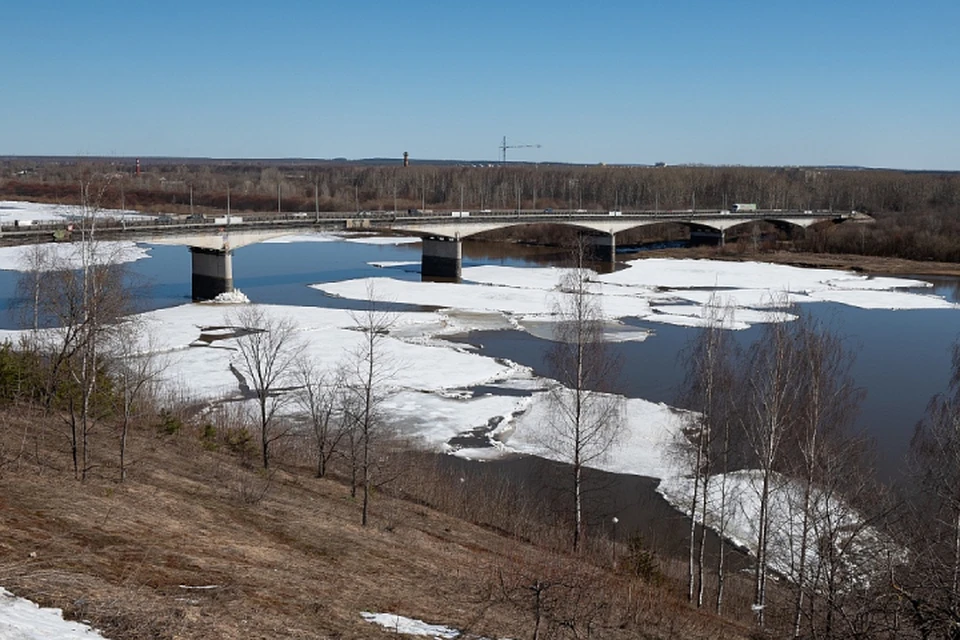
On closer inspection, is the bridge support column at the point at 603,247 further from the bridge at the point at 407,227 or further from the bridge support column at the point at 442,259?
the bridge support column at the point at 442,259

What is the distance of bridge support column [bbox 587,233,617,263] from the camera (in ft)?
280

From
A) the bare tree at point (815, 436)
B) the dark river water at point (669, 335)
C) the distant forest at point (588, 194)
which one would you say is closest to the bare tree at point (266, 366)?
the dark river water at point (669, 335)

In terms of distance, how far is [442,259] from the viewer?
236ft

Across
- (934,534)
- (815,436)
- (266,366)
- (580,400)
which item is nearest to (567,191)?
(266,366)

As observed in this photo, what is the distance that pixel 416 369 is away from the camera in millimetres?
34562

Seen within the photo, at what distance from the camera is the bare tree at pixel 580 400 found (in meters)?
19.8

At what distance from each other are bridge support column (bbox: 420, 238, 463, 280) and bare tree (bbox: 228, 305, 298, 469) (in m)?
24.3

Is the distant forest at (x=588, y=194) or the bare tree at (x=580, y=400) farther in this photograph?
the distant forest at (x=588, y=194)

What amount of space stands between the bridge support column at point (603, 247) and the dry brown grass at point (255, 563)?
67.9 metres

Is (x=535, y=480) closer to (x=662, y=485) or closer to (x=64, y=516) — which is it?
(x=662, y=485)

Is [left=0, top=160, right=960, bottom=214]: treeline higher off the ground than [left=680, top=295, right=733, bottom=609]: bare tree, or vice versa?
[left=0, top=160, right=960, bottom=214]: treeline

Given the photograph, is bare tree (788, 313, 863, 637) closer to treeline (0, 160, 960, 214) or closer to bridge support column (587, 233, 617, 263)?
bridge support column (587, 233, 617, 263)

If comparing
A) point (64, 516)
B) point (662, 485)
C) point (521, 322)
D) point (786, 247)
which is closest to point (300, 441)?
point (662, 485)

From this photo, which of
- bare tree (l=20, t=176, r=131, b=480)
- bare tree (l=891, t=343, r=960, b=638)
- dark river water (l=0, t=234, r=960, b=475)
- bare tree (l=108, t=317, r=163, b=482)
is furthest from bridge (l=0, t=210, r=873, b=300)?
bare tree (l=891, t=343, r=960, b=638)
